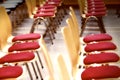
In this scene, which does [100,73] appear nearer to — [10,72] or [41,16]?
[10,72]

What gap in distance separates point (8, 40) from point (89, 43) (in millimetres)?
1341

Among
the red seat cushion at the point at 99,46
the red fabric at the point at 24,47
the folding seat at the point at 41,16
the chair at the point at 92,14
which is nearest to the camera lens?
the red seat cushion at the point at 99,46

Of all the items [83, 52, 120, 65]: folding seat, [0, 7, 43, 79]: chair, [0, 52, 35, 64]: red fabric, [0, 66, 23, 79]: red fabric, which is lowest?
[83, 52, 120, 65]: folding seat

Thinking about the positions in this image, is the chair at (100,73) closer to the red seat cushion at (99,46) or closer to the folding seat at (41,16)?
the red seat cushion at (99,46)

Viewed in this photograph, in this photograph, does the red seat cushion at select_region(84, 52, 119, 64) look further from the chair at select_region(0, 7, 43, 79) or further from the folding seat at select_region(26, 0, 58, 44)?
the folding seat at select_region(26, 0, 58, 44)

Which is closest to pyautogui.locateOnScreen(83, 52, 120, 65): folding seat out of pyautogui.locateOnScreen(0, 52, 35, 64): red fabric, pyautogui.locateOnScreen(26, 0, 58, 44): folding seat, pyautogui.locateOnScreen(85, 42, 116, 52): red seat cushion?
pyautogui.locateOnScreen(85, 42, 116, 52): red seat cushion

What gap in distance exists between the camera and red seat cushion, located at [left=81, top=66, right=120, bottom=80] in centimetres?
281

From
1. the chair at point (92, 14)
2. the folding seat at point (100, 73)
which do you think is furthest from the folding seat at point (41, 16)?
the folding seat at point (100, 73)

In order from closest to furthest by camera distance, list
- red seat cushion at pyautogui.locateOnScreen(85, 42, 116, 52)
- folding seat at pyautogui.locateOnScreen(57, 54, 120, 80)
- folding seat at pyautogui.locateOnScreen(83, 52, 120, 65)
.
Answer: folding seat at pyautogui.locateOnScreen(57, 54, 120, 80) → folding seat at pyautogui.locateOnScreen(83, 52, 120, 65) → red seat cushion at pyautogui.locateOnScreen(85, 42, 116, 52)

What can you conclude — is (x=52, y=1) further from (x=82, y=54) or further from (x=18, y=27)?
(x=82, y=54)

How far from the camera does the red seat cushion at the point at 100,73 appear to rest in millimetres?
2811

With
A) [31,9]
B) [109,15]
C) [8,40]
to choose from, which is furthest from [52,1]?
[8,40]

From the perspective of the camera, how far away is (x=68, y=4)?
9047mm

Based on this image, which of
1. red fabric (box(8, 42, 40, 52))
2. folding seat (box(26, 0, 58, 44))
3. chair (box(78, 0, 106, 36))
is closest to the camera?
red fabric (box(8, 42, 40, 52))
